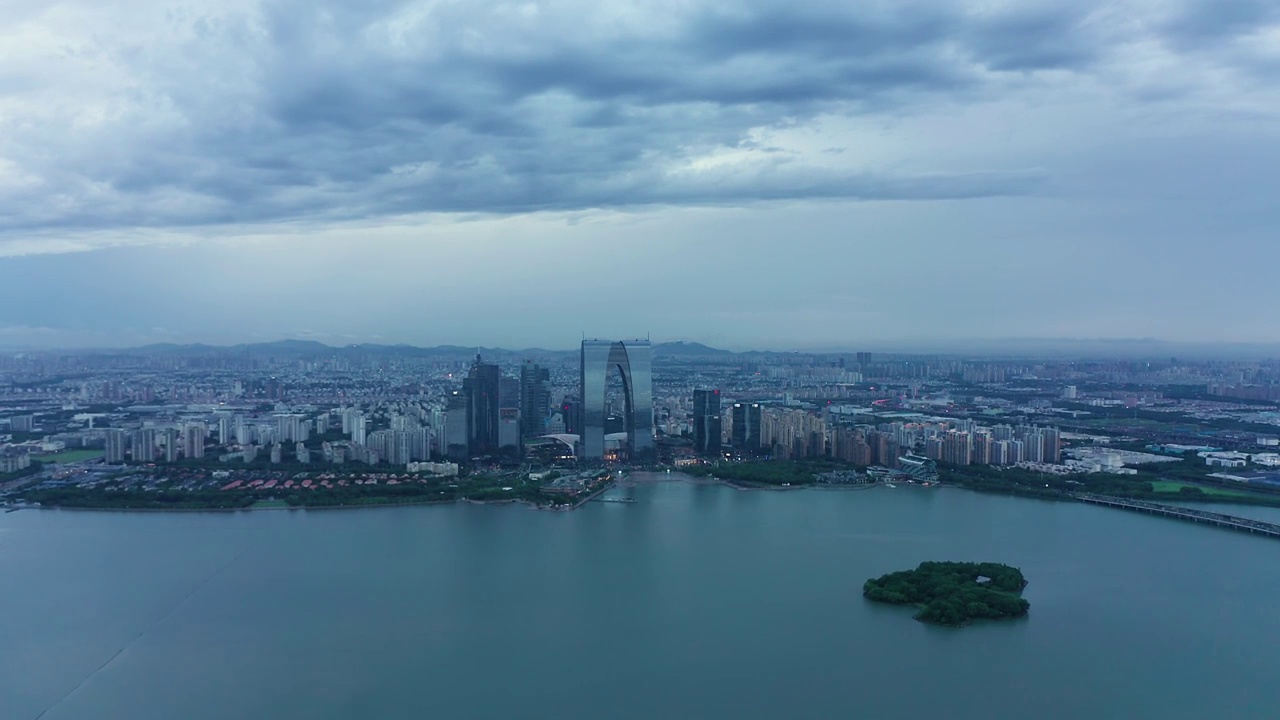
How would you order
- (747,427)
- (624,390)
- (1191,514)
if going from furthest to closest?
(747,427)
(624,390)
(1191,514)

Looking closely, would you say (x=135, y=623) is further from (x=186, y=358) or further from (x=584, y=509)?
(x=186, y=358)

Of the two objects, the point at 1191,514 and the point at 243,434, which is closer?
the point at 1191,514

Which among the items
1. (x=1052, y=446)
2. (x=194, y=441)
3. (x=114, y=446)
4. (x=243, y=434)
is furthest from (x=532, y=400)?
(x=1052, y=446)

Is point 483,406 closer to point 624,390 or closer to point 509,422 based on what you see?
point 509,422

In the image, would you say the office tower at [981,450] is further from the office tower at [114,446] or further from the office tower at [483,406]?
the office tower at [114,446]

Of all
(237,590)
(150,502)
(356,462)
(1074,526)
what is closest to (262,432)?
(356,462)

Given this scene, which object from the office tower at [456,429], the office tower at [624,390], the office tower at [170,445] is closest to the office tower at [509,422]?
the office tower at [456,429]
